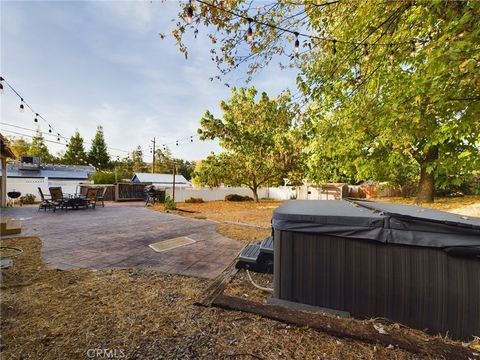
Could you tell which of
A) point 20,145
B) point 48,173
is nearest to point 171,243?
point 48,173

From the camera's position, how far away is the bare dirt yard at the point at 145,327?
5.22 feet

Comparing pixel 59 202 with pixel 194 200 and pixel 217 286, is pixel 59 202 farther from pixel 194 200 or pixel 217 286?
pixel 217 286

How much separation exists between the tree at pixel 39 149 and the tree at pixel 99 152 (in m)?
5.48

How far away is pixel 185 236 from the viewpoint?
5184 mm

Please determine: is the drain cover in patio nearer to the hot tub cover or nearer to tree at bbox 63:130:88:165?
the hot tub cover

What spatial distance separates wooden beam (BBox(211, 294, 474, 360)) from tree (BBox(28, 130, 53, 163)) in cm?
3850

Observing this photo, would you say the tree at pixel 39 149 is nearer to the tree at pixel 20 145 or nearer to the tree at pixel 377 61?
the tree at pixel 20 145

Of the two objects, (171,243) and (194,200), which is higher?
(194,200)

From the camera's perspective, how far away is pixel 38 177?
17.2 m

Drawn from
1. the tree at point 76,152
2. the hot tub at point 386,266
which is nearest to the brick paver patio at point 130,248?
the hot tub at point 386,266

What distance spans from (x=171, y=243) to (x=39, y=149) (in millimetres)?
37520

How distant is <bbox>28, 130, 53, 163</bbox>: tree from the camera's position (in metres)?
29.3

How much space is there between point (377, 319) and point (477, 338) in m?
0.66

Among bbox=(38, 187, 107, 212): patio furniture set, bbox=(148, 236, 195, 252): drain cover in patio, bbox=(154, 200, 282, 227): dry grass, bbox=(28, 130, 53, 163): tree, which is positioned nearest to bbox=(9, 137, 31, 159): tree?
bbox=(28, 130, 53, 163): tree
